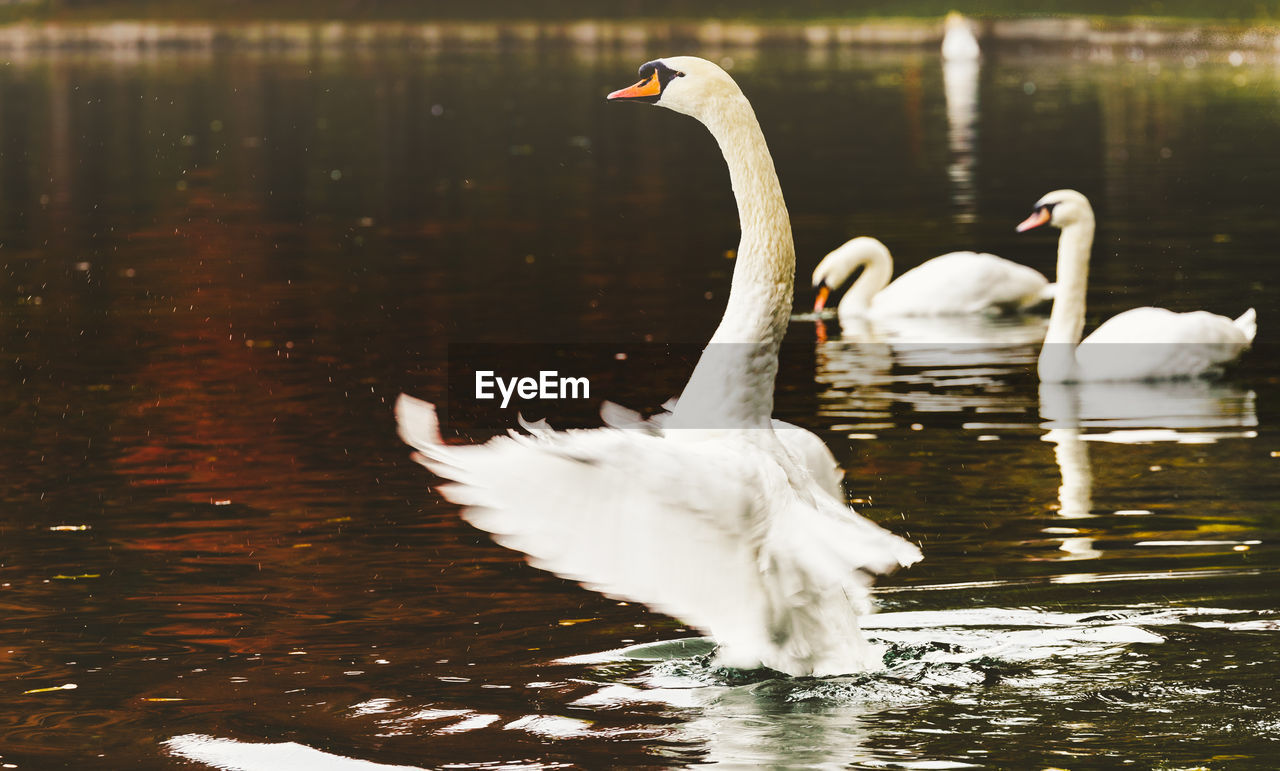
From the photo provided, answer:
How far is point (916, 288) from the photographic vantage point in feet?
58.8

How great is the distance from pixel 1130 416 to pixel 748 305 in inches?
252

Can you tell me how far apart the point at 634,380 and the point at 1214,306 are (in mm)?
5712

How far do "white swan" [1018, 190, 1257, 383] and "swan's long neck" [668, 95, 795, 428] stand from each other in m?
6.89

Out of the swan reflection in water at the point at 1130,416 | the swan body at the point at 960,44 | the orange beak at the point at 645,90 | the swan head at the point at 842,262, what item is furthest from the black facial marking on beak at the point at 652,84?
the swan body at the point at 960,44

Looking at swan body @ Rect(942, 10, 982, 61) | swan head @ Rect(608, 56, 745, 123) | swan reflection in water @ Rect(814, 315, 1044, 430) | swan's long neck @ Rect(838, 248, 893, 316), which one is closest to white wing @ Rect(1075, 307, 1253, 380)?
swan reflection in water @ Rect(814, 315, 1044, 430)

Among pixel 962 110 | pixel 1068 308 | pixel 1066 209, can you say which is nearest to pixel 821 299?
pixel 1066 209

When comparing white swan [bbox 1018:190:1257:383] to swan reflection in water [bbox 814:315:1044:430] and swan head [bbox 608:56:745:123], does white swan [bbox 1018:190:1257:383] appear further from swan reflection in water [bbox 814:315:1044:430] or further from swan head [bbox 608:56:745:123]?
swan head [bbox 608:56:745:123]

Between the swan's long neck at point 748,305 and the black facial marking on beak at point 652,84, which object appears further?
the black facial marking on beak at point 652,84

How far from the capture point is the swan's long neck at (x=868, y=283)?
60.2 feet

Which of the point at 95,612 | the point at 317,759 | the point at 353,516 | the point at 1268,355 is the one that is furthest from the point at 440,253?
the point at 317,759

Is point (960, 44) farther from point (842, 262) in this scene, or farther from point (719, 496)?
point (719, 496)

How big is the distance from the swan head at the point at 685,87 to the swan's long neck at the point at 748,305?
5 centimetres

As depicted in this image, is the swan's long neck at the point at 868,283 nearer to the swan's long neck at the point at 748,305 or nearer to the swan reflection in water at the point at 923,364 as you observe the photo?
the swan reflection in water at the point at 923,364

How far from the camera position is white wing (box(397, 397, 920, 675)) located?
20.8ft
